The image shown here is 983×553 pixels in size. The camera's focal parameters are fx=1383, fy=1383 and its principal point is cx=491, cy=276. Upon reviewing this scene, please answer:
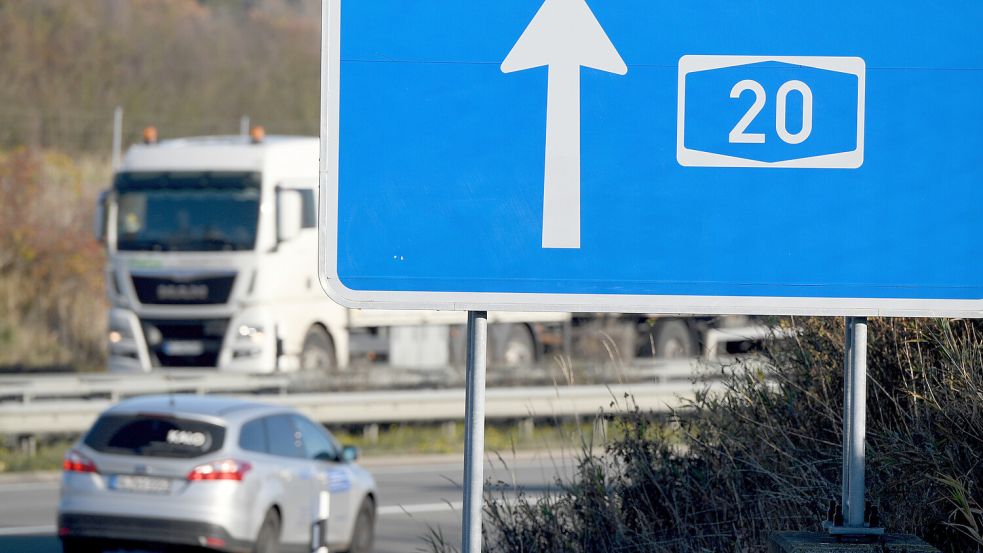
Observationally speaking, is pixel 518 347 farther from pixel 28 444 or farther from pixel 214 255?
pixel 28 444

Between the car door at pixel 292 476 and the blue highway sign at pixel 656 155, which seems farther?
the car door at pixel 292 476

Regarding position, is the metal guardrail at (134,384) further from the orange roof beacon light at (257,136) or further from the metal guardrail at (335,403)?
the orange roof beacon light at (257,136)

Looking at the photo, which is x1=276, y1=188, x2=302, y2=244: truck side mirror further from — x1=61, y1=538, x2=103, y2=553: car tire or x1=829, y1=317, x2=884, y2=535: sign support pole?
x1=829, y1=317, x2=884, y2=535: sign support pole

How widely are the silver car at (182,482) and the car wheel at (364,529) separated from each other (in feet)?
3.35

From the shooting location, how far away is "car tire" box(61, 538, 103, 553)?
36.4 feet

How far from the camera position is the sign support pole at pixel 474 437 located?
3039 millimetres

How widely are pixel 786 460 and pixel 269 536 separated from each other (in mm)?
7112

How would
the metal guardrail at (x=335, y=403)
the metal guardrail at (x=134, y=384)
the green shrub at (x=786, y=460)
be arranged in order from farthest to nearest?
1. the metal guardrail at (x=134, y=384)
2. the metal guardrail at (x=335, y=403)
3. the green shrub at (x=786, y=460)

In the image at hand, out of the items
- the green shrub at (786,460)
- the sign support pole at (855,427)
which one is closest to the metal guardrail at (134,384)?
the green shrub at (786,460)

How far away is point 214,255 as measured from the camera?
2106cm

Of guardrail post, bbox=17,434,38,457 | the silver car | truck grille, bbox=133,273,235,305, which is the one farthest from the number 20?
truck grille, bbox=133,273,235,305

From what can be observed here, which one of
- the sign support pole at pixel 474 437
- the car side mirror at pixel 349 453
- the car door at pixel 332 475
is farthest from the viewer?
the car side mirror at pixel 349 453

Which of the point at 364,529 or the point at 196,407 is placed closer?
the point at 196,407

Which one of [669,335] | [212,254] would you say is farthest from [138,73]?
[212,254]
